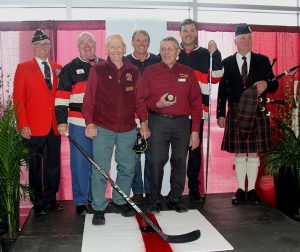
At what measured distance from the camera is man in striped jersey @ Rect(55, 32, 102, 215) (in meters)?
3.07

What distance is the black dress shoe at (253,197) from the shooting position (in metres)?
3.46

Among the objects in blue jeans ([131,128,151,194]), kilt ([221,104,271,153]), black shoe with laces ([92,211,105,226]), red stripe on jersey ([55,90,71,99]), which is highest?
red stripe on jersey ([55,90,71,99])

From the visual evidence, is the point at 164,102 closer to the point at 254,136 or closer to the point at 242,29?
the point at 254,136

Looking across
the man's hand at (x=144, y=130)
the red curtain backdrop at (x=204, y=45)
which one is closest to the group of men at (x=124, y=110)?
the man's hand at (x=144, y=130)

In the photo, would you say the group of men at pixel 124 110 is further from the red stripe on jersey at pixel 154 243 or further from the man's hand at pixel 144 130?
the red stripe on jersey at pixel 154 243

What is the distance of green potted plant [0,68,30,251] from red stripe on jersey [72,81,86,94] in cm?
52

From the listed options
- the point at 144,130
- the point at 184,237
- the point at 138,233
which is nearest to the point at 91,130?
the point at 144,130

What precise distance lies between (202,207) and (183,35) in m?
1.61

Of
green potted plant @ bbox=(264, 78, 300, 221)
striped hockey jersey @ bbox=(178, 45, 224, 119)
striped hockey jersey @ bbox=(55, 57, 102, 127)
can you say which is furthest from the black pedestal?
striped hockey jersey @ bbox=(55, 57, 102, 127)

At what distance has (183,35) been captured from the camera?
3.42 metres

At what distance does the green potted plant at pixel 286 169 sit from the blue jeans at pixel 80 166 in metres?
1.68

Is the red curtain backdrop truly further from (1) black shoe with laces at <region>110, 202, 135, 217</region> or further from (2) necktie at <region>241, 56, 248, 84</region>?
(1) black shoe with laces at <region>110, 202, 135, 217</region>

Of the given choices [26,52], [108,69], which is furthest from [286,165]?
[26,52]

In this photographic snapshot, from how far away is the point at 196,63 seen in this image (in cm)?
348
